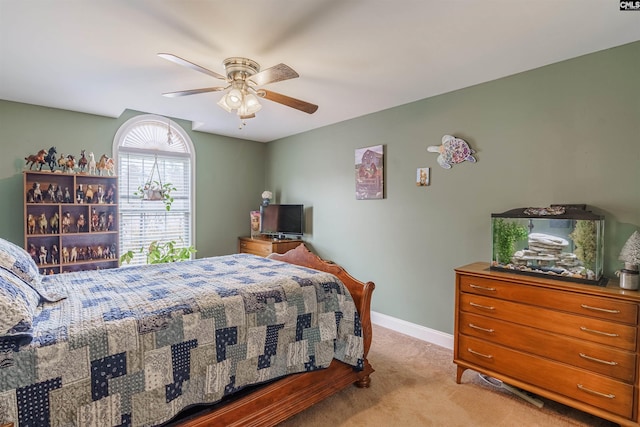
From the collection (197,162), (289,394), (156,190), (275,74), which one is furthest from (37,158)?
(289,394)

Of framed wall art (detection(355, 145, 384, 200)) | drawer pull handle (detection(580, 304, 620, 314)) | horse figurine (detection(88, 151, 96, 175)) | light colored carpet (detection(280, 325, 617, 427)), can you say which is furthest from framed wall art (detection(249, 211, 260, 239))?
drawer pull handle (detection(580, 304, 620, 314))

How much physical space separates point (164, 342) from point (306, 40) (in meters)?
1.96

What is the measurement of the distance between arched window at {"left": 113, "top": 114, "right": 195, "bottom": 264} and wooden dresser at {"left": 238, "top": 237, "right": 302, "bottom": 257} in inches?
32.3

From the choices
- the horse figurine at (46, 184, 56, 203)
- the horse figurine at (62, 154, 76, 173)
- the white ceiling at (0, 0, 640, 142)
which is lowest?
the horse figurine at (46, 184, 56, 203)

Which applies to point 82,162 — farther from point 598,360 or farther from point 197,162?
point 598,360

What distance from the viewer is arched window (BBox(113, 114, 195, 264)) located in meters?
3.98

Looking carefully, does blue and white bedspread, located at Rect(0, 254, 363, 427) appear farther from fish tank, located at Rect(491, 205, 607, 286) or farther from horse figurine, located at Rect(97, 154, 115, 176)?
horse figurine, located at Rect(97, 154, 115, 176)

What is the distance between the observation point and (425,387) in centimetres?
234

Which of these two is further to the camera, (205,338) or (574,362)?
(574,362)

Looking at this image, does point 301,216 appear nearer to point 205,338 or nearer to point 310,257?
point 310,257

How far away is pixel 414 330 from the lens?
129 inches

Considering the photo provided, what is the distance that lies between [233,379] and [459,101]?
290 centimetres

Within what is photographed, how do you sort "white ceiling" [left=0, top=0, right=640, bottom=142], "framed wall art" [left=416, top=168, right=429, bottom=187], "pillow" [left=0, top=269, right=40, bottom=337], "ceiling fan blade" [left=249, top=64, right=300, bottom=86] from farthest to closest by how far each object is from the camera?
"framed wall art" [left=416, top=168, right=429, bottom=187] → "ceiling fan blade" [left=249, top=64, right=300, bottom=86] → "white ceiling" [left=0, top=0, right=640, bottom=142] → "pillow" [left=0, top=269, right=40, bottom=337]

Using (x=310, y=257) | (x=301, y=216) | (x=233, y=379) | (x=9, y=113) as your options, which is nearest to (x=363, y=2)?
(x=310, y=257)
